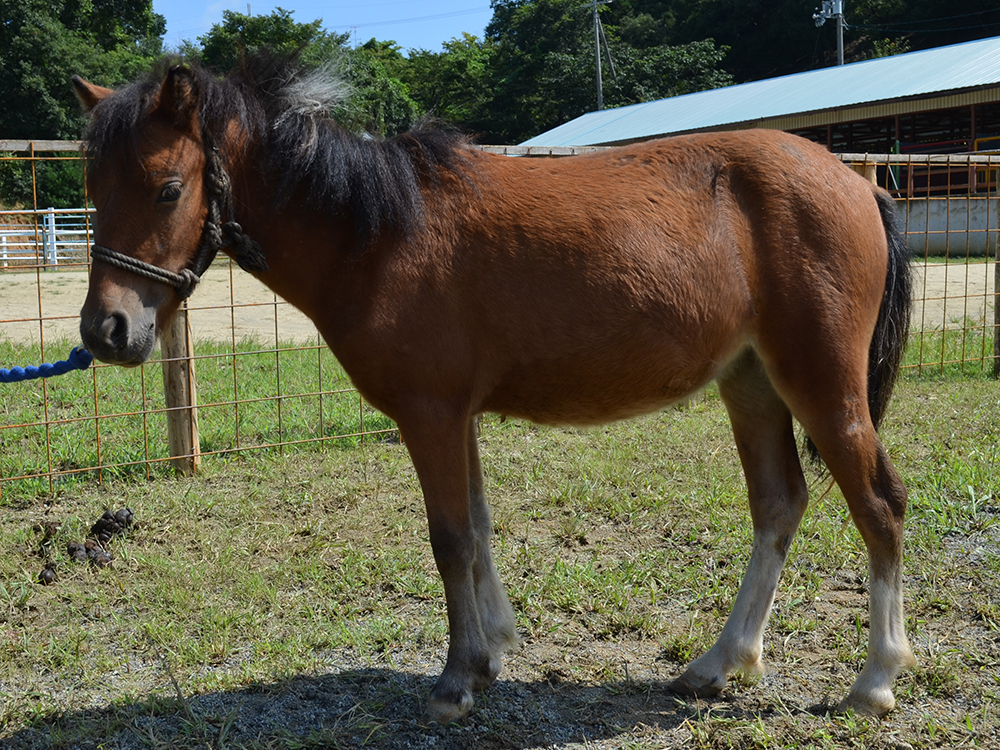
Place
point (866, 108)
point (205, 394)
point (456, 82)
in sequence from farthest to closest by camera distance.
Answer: point (456, 82)
point (866, 108)
point (205, 394)

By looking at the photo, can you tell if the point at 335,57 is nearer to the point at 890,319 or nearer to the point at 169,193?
the point at 169,193

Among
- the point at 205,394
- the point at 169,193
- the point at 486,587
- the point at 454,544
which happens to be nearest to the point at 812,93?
the point at 205,394

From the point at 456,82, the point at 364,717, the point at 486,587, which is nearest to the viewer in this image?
the point at 364,717

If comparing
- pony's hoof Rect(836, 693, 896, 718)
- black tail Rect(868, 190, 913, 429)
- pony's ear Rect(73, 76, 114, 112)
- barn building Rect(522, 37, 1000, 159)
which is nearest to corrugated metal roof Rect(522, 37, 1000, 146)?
barn building Rect(522, 37, 1000, 159)

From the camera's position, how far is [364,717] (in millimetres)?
2893

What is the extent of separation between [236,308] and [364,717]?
40.3 ft

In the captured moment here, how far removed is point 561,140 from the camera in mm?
32312

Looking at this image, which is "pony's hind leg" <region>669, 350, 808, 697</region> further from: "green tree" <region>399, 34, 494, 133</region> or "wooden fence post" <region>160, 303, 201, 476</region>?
"green tree" <region>399, 34, 494, 133</region>

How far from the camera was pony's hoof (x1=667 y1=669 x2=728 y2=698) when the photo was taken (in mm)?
3086

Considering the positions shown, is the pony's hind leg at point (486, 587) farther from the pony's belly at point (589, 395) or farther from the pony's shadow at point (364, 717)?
the pony's belly at point (589, 395)

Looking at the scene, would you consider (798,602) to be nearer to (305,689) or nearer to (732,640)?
(732,640)

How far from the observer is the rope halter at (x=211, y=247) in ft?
8.04

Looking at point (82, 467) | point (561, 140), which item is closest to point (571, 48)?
point (561, 140)

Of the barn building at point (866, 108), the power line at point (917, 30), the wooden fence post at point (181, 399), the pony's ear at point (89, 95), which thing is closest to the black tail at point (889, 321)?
the pony's ear at point (89, 95)
